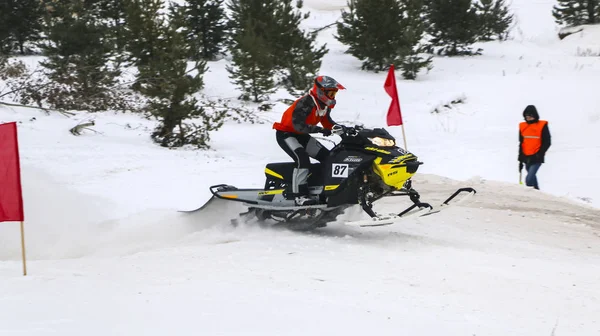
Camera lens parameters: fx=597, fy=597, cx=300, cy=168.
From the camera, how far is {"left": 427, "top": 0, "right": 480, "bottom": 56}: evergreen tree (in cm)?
2541

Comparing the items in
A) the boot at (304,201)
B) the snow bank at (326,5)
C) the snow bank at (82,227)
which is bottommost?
the snow bank at (82,227)

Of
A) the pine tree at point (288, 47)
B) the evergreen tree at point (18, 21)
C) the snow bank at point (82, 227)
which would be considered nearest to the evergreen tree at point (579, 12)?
the pine tree at point (288, 47)

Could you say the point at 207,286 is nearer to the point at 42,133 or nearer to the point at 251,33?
the point at 42,133

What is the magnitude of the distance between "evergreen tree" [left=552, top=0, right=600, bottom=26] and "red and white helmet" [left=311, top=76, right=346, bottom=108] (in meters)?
25.9

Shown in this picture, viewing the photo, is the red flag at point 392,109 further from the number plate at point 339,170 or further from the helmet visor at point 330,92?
the number plate at point 339,170

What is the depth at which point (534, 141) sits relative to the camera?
1027 centimetres

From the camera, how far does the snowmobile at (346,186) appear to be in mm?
6762

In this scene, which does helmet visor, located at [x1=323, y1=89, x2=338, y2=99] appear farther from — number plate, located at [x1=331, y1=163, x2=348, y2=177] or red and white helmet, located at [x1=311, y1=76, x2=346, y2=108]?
number plate, located at [x1=331, y1=163, x2=348, y2=177]

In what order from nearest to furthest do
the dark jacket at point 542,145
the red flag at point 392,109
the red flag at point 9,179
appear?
the red flag at point 9,179
the dark jacket at point 542,145
the red flag at point 392,109

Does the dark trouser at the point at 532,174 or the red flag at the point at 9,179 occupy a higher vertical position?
the red flag at the point at 9,179

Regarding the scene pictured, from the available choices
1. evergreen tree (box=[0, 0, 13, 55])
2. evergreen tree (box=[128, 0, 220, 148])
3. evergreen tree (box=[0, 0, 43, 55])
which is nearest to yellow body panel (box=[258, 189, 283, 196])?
evergreen tree (box=[128, 0, 220, 148])

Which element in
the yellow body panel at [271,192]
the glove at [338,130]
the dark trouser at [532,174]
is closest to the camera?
the glove at [338,130]

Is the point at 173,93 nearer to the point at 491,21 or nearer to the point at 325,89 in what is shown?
the point at 325,89

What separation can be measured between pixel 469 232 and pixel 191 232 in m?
3.72
